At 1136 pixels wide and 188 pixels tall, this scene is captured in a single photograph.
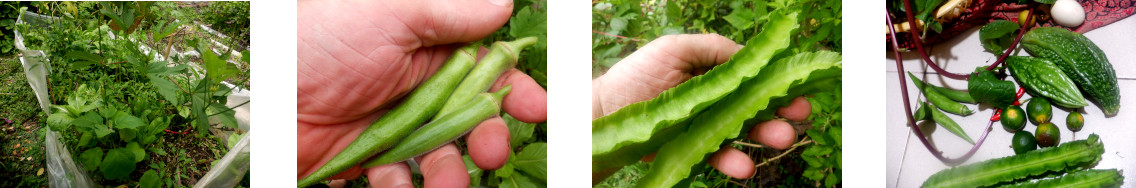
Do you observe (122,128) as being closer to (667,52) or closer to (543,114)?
(543,114)

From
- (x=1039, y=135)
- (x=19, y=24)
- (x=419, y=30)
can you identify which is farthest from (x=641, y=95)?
(x=19, y=24)

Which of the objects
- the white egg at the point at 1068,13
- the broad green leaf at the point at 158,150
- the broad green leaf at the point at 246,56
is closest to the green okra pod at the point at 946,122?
the white egg at the point at 1068,13

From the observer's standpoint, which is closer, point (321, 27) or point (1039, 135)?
point (321, 27)

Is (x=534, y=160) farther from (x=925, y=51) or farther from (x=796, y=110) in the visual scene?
(x=925, y=51)

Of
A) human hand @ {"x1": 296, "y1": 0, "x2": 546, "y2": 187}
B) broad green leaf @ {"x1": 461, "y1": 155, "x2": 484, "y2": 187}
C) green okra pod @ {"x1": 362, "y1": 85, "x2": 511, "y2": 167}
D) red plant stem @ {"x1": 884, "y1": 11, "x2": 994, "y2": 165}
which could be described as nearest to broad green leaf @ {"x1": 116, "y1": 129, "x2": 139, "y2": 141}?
human hand @ {"x1": 296, "y1": 0, "x2": 546, "y2": 187}

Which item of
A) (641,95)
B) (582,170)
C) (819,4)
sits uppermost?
(819,4)

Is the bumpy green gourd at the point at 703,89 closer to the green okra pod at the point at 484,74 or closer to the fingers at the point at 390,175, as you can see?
the green okra pod at the point at 484,74
